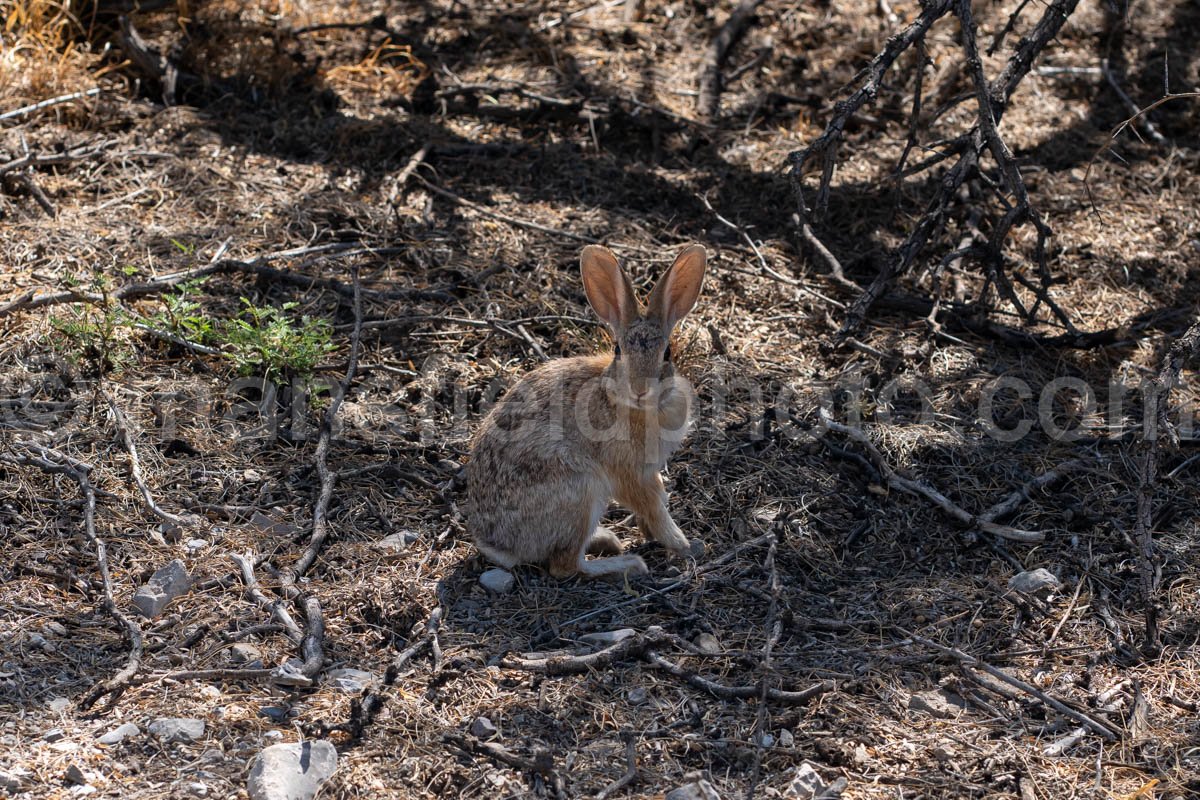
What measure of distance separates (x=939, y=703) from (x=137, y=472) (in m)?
3.51

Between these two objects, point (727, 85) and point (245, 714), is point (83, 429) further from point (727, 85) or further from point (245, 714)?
point (727, 85)

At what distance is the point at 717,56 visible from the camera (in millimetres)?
8430

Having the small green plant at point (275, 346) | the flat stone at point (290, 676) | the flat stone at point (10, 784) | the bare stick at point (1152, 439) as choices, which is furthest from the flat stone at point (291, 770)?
the bare stick at point (1152, 439)

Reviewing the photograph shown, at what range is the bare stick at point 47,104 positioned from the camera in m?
7.14

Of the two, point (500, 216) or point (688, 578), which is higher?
point (500, 216)

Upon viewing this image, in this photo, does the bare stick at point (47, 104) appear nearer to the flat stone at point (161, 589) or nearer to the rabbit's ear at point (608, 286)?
the flat stone at point (161, 589)

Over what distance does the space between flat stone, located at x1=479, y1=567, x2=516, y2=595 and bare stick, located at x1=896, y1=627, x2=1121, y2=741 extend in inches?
65.1

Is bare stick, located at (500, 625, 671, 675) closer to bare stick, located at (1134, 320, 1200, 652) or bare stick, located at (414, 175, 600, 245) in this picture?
bare stick, located at (1134, 320, 1200, 652)

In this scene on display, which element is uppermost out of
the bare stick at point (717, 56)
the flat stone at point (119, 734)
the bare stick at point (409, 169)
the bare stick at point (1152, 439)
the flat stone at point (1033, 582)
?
the bare stick at point (717, 56)

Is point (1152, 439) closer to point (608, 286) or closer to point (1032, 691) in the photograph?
point (1032, 691)

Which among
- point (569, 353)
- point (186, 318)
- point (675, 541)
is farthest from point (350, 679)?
point (569, 353)

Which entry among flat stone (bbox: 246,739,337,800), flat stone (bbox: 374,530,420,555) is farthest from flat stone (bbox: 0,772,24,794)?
flat stone (bbox: 374,530,420,555)

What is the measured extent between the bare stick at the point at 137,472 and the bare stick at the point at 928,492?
121 inches

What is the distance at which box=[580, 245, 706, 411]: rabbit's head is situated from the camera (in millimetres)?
4770
